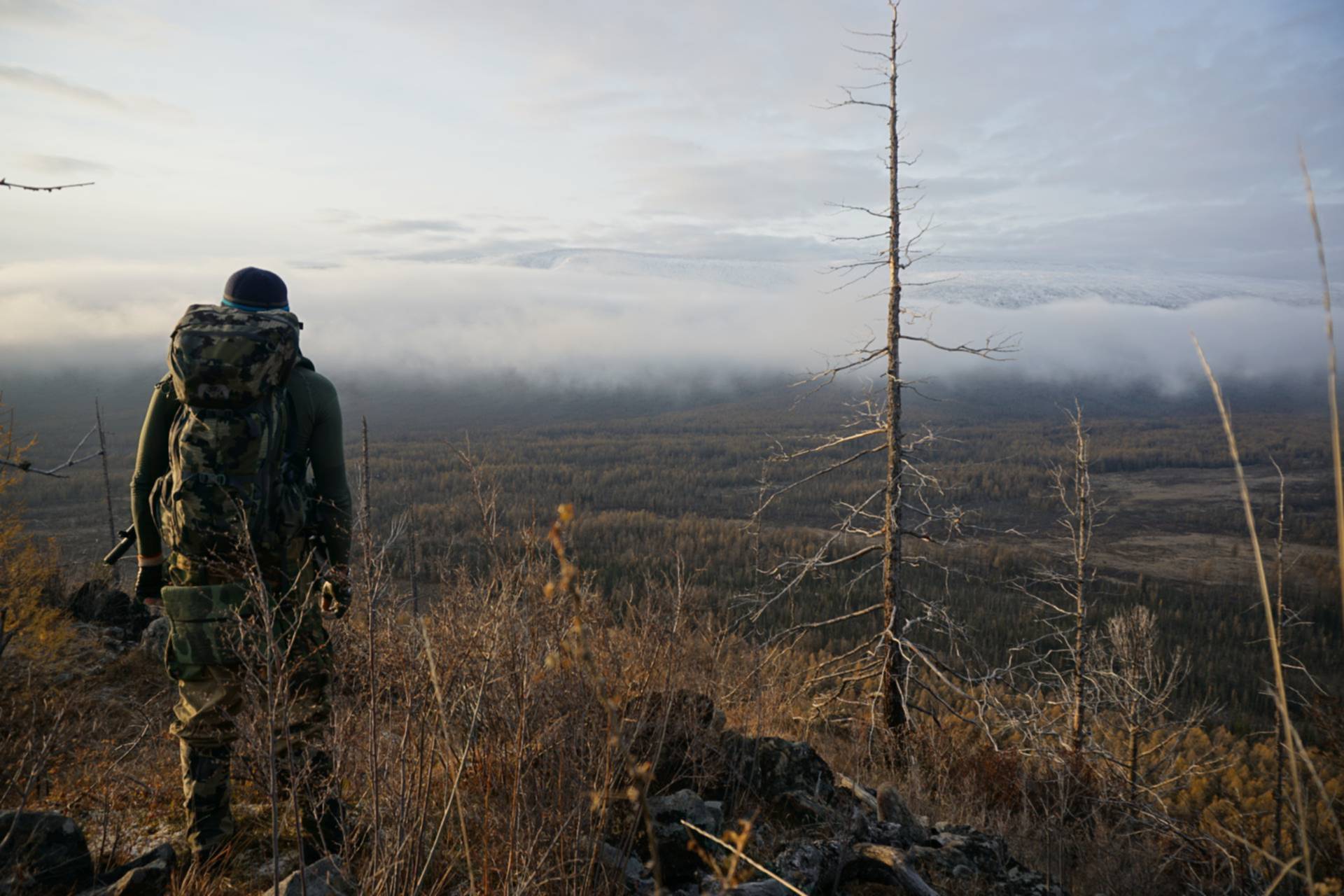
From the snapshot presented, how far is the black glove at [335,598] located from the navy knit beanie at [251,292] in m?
1.06

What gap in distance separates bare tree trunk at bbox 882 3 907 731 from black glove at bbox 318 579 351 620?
23.4ft

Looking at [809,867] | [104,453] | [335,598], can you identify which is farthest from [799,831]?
[104,453]

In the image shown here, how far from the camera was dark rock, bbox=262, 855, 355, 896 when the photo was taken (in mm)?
2133

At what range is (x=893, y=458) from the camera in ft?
29.0

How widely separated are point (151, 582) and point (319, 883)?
128 cm

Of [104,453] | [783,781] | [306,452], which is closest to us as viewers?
[306,452]

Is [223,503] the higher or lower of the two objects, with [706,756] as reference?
higher

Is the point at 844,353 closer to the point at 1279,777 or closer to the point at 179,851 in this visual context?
the point at 1279,777

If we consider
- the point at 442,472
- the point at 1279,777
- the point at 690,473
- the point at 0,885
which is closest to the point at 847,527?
the point at 1279,777

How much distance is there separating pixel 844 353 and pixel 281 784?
7.80 meters

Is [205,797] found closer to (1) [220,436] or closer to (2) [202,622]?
(2) [202,622]

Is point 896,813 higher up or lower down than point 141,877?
lower down

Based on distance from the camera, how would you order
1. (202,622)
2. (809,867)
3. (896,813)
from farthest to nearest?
(896,813) → (809,867) → (202,622)

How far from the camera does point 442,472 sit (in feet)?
274
